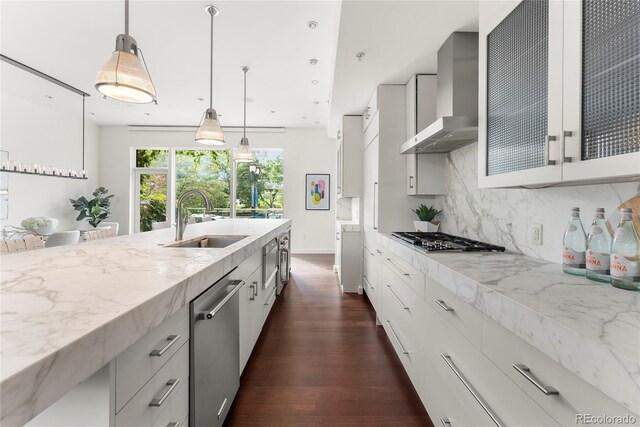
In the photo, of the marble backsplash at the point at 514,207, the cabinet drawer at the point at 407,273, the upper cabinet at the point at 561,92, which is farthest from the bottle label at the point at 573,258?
the cabinet drawer at the point at 407,273

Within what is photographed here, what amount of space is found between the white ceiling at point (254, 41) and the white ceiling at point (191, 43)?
1 centimetres

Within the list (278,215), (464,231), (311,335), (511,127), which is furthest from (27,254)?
(278,215)

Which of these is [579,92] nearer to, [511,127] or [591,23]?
[591,23]

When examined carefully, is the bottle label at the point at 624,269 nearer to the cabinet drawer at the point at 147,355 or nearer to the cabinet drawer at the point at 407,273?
the cabinet drawer at the point at 407,273

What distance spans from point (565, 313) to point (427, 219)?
6.77 feet

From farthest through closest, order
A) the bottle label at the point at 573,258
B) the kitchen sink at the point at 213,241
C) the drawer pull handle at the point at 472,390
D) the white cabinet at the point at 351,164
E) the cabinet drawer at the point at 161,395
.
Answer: the white cabinet at the point at 351,164 → the kitchen sink at the point at 213,241 → the bottle label at the point at 573,258 → the drawer pull handle at the point at 472,390 → the cabinet drawer at the point at 161,395

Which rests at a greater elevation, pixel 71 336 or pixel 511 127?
pixel 511 127

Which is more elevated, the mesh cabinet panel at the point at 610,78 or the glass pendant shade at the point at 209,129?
the glass pendant shade at the point at 209,129

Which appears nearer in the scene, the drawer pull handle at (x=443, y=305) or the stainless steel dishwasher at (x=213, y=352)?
the stainless steel dishwasher at (x=213, y=352)

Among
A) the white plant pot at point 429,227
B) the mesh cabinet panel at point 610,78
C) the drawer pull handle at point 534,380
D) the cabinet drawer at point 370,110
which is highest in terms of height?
the cabinet drawer at point 370,110

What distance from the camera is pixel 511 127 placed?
131 centimetres

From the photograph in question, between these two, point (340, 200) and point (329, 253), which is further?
point (329, 253)

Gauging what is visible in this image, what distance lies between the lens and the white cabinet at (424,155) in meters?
2.66

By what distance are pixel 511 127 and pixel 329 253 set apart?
6.02m
